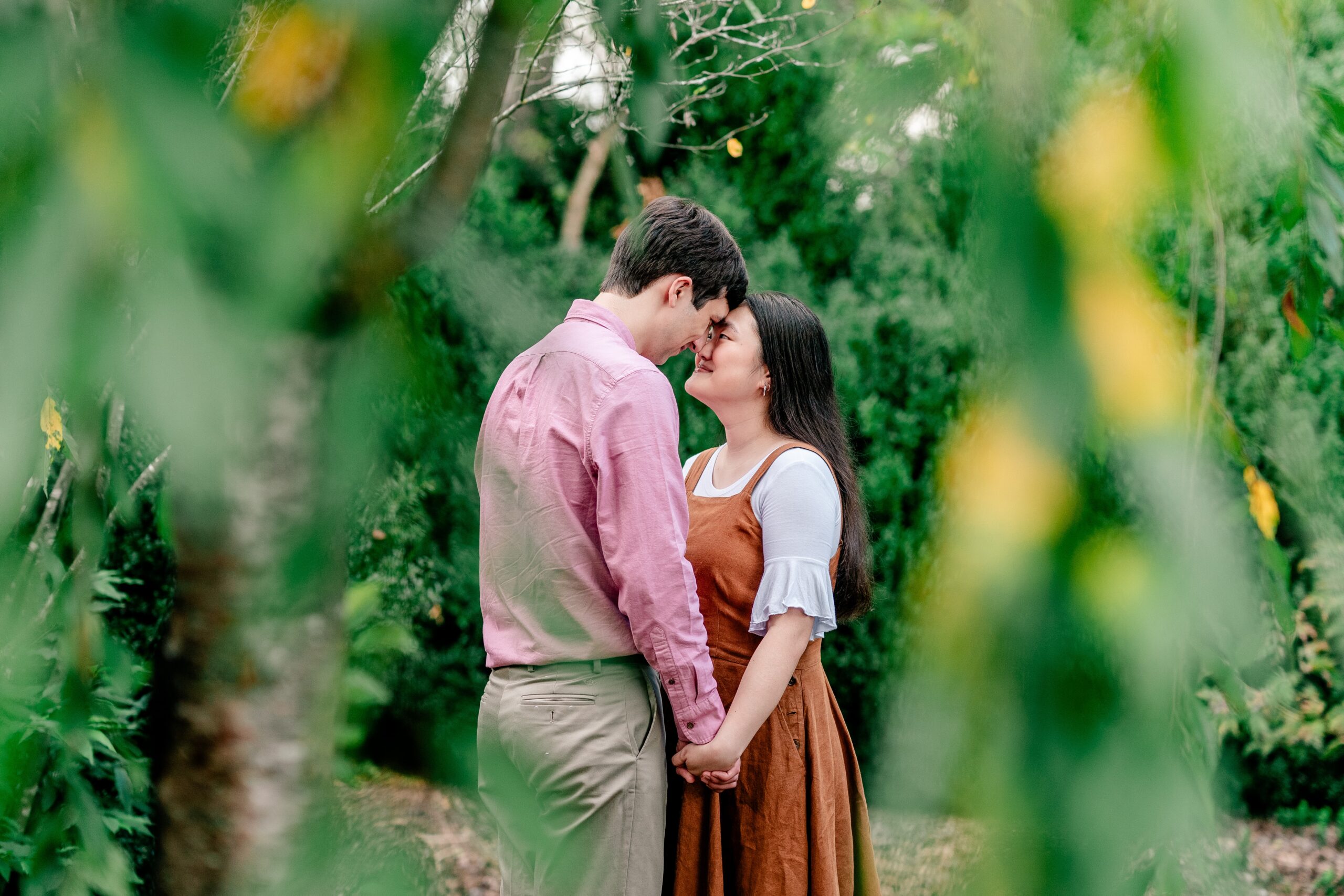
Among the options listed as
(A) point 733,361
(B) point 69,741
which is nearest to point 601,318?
(A) point 733,361

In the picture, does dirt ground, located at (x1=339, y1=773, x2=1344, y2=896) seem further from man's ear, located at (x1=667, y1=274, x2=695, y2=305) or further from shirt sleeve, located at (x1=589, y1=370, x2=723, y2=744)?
man's ear, located at (x1=667, y1=274, x2=695, y2=305)

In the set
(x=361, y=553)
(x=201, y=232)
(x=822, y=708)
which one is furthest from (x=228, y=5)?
(x=822, y=708)

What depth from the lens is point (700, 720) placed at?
4.47 feet

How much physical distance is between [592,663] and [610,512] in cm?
21

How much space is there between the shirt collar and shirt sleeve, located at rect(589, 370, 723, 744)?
13cm

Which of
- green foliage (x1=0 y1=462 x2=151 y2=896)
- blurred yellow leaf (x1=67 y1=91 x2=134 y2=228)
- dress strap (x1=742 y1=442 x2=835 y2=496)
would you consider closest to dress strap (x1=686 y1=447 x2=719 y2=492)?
dress strap (x1=742 y1=442 x2=835 y2=496)

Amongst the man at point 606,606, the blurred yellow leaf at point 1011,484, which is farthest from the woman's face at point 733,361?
the blurred yellow leaf at point 1011,484

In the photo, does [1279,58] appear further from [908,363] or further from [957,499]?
[908,363]

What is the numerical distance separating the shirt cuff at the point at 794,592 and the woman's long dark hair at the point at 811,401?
201 mm

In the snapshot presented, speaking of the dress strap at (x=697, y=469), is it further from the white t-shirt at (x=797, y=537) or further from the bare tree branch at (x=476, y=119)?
the bare tree branch at (x=476, y=119)

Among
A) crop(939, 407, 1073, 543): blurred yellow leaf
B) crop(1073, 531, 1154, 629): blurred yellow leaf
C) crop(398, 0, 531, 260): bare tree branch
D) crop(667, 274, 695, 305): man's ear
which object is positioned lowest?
crop(667, 274, 695, 305): man's ear

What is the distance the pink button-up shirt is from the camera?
1.28 m

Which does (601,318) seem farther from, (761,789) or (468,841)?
(468,841)

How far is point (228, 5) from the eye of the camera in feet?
0.89
